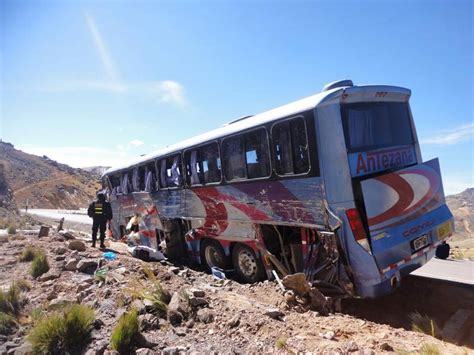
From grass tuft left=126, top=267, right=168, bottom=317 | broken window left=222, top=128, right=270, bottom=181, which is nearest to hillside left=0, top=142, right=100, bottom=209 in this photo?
broken window left=222, top=128, right=270, bottom=181

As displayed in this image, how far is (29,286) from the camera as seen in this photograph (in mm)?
7012

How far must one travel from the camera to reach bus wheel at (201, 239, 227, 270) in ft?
26.9

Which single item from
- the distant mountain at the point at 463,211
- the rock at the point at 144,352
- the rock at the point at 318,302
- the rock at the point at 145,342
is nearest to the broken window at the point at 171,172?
the rock at the point at 318,302

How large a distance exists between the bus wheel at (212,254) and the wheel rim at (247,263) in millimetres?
693

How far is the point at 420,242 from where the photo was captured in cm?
557

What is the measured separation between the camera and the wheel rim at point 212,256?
839 cm

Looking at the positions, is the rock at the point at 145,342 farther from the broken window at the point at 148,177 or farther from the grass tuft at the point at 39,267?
the broken window at the point at 148,177

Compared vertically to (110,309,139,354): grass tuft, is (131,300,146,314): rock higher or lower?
higher

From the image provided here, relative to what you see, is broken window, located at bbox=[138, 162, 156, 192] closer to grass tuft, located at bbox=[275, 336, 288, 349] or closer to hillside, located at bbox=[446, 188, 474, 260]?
Answer: grass tuft, located at bbox=[275, 336, 288, 349]

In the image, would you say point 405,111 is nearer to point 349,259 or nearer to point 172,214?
point 349,259

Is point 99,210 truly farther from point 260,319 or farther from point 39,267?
point 260,319

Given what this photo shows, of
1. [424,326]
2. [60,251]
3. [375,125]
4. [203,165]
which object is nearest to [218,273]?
[203,165]

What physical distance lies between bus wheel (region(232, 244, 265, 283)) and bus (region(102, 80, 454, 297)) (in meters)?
0.02

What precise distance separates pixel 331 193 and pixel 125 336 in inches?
130
